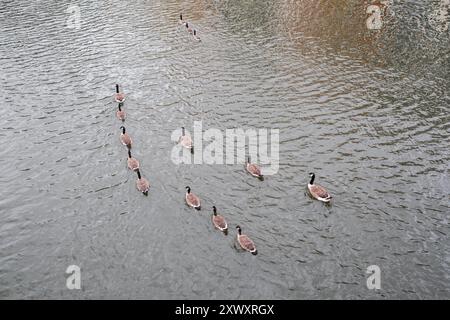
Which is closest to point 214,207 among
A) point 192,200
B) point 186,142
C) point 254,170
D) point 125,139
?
point 192,200

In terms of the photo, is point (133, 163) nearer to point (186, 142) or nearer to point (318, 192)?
point (186, 142)

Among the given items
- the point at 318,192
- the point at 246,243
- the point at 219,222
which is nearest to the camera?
the point at 246,243

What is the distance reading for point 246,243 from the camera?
24.2 m

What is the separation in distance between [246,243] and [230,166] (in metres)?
8.16

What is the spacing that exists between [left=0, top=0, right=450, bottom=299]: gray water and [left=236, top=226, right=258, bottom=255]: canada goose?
18.2 inches

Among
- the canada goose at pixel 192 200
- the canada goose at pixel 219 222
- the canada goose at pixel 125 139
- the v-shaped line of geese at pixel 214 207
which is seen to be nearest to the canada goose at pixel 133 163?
the v-shaped line of geese at pixel 214 207

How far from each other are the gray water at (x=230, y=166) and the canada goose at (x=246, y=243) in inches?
18.2

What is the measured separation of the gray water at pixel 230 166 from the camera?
76.2 ft

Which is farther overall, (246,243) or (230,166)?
(230,166)

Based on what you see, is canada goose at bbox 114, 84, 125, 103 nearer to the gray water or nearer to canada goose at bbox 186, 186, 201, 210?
the gray water

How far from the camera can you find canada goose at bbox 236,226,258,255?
2398 centimetres

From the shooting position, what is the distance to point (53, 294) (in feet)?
73.3

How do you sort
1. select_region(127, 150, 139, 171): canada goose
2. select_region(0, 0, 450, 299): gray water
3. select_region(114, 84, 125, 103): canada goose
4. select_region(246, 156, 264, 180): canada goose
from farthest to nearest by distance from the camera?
select_region(114, 84, 125, 103): canada goose → select_region(127, 150, 139, 171): canada goose → select_region(246, 156, 264, 180): canada goose → select_region(0, 0, 450, 299): gray water

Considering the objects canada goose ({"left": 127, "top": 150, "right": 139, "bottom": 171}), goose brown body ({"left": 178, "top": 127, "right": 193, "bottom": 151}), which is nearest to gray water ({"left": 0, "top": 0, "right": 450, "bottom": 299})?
canada goose ({"left": 127, "top": 150, "right": 139, "bottom": 171})
